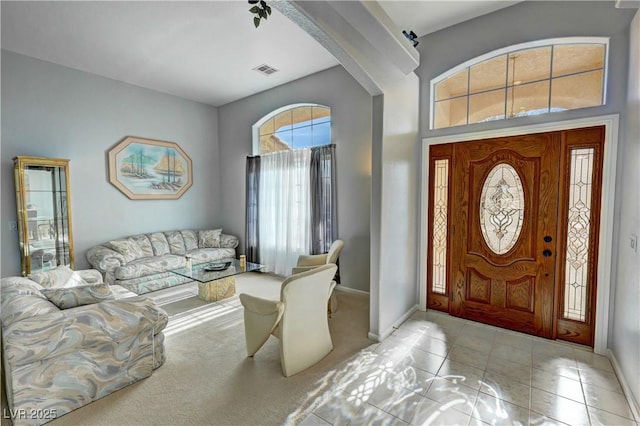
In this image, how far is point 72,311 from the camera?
2.04 metres

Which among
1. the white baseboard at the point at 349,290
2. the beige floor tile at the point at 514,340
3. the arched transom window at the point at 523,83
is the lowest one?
the beige floor tile at the point at 514,340

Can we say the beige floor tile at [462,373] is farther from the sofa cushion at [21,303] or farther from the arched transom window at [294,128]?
the arched transom window at [294,128]

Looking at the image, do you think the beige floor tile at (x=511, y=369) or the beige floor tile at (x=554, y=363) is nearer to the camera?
the beige floor tile at (x=511, y=369)

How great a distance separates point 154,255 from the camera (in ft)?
16.1

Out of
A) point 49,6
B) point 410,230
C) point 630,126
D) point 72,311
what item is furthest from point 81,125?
point 630,126

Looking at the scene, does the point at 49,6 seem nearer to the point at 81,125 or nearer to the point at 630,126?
the point at 81,125

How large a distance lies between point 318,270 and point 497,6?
10.8 ft

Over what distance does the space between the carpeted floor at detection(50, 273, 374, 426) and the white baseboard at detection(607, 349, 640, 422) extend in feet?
6.23

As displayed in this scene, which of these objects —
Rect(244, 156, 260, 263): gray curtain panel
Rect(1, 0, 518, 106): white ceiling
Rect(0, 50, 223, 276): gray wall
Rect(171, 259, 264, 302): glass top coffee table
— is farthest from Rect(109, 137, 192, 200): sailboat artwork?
Rect(171, 259, 264, 302): glass top coffee table

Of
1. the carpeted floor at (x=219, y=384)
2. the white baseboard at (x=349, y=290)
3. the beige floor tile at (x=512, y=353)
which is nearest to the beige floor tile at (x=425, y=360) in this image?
the carpeted floor at (x=219, y=384)

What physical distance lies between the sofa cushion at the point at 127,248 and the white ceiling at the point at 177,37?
8.85 ft

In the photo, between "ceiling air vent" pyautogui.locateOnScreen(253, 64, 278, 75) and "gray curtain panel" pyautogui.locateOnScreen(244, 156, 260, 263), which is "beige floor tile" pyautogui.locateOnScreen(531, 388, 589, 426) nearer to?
"gray curtain panel" pyautogui.locateOnScreen(244, 156, 260, 263)

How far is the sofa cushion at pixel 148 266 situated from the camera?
4137mm

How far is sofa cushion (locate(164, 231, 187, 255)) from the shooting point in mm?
5215
